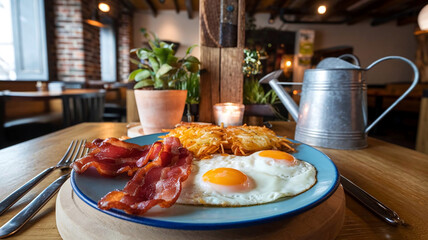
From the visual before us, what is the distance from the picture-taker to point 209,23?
53.9 inches

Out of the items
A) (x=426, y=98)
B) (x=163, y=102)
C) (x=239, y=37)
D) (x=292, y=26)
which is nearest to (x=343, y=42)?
(x=292, y=26)

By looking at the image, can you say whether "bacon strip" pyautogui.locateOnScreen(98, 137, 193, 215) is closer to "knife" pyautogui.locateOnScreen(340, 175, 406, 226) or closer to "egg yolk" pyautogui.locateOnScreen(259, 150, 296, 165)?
"egg yolk" pyautogui.locateOnScreen(259, 150, 296, 165)

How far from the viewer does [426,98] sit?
8.35 feet

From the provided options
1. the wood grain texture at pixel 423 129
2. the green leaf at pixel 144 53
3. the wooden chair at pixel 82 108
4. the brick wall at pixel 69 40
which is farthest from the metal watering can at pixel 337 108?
the brick wall at pixel 69 40

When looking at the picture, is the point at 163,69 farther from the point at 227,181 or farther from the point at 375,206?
the point at 375,206

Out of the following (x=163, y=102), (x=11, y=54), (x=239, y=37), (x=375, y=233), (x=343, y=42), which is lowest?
(x=375, y=233)

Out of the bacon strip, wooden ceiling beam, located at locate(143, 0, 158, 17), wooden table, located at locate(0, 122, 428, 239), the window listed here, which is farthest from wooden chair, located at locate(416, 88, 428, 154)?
wooden ceiling beam, located at locate(143, 0, 158, 17)

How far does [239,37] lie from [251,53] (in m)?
0.87

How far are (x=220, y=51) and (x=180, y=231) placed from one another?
1173 mm

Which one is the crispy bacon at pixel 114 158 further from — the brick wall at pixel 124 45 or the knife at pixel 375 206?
the brick wall at pixel 124 45

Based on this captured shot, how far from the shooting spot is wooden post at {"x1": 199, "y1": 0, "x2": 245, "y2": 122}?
1356 millimetres

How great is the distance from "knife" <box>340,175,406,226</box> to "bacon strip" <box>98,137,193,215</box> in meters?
0.40

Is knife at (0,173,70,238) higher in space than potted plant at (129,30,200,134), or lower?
lower

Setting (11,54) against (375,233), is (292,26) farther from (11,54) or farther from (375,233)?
(375,233)
